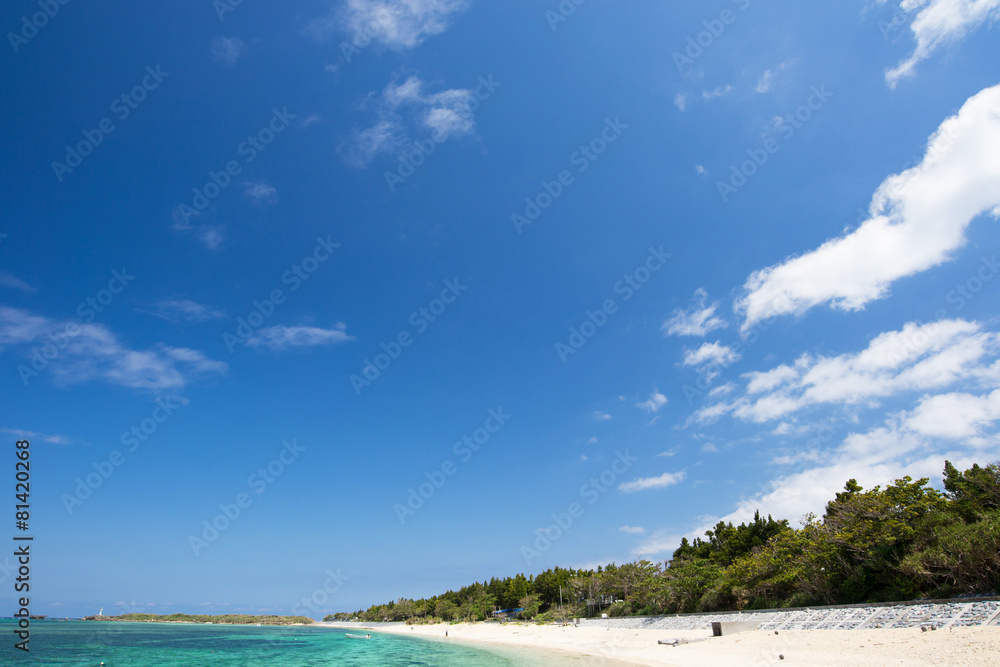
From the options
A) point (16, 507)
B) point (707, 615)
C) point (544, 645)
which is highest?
point (16, 507)

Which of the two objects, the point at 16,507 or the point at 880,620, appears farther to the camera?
the point at 880,620

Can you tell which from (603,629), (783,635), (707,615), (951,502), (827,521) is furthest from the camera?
(603,629)

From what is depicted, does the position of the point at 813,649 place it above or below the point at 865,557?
below

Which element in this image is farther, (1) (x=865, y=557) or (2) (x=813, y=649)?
(1) (x=865, y=557)

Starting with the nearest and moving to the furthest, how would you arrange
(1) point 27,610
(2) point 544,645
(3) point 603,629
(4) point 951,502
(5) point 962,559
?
(1) point 27,610 → (5) point 962,559 → (4) point 951,502 → (2) point 544,645 → (3) point 603,629

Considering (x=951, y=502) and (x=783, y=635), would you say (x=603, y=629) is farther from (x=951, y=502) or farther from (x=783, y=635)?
(x=951, y=502)

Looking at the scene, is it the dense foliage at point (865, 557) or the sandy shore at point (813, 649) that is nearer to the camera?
the sandy shore at point (813, 649)

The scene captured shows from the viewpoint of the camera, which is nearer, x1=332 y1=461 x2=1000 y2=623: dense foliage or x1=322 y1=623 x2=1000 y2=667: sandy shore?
x1=322 y1=623 x2=1000 y2=667: sandy shore

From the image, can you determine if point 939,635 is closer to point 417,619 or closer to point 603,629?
point 603,629

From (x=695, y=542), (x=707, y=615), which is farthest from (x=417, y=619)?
(x=707, y=615)

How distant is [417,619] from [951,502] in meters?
112

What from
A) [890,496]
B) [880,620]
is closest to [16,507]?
[880,620]

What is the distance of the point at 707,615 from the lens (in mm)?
35438

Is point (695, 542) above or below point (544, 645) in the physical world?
above
